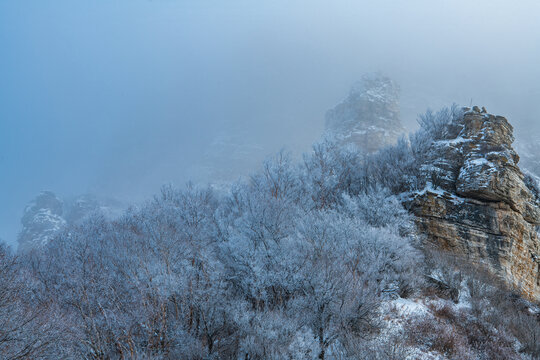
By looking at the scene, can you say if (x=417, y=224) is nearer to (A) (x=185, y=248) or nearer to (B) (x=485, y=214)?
(B) (x=485, y=214)

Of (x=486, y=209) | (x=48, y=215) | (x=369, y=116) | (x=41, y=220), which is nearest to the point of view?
(x=486, y=209)

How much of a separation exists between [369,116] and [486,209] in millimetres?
107495

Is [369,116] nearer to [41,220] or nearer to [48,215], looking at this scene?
[48,215]

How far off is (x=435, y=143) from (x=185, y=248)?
22565 mm

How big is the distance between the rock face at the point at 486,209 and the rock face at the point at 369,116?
8739cm

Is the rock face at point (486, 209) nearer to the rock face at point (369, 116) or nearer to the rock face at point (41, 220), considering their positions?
the rock face at point (41, 220)

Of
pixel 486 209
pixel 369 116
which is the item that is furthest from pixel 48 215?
pixel 369 116

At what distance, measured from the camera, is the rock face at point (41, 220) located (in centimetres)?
6825

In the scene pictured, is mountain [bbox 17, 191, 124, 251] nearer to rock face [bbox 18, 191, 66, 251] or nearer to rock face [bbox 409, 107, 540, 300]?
rock face [bbox 18, 191, 66, 251]

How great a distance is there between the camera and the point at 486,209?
16656mm

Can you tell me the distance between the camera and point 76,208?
275 ft

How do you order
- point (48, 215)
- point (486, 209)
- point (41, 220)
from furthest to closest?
point (48, 215)
point (41, 220)
point (486, 209)

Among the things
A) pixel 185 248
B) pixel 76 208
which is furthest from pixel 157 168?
pixel 185 248

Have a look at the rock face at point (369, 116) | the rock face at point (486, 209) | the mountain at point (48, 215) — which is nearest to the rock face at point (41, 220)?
the mountain at point (48, 215)
